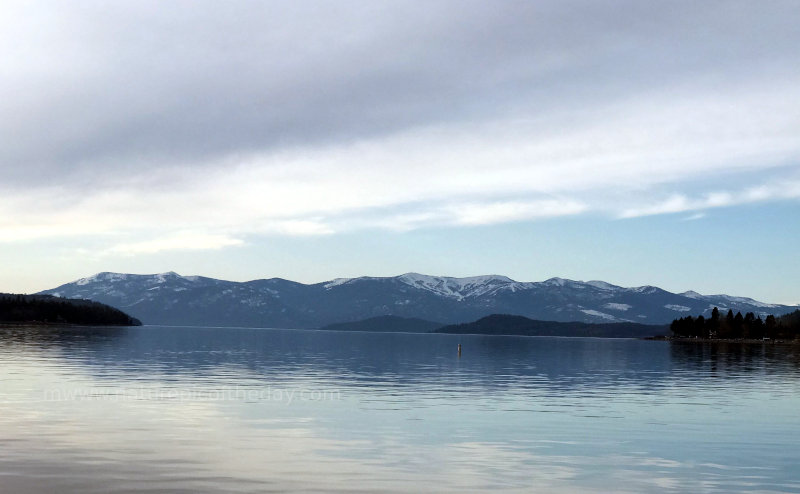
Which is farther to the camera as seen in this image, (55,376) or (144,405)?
(55,376)

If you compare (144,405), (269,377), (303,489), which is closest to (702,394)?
(269,377)

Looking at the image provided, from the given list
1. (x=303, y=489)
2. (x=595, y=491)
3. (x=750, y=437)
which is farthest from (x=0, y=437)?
(x=750, y=437)

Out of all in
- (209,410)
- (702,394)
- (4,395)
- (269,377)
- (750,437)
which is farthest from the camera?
(269,377)

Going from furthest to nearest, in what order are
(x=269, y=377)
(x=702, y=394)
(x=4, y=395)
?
(x=269, y=377) < (x=702, y=394) < (x=4, y=395)

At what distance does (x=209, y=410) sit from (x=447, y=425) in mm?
15445

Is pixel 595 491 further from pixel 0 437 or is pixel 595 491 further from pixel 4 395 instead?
pixel 4 395

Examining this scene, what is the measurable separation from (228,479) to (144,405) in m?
26.3

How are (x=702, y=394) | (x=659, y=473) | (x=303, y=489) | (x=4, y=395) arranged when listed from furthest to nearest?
1. (x=702, y=394)
2. (x=4, y=395)
3. (x=659, y=473)
4. (x=303, y=489)

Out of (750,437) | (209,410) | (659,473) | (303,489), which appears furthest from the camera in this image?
(209,410)

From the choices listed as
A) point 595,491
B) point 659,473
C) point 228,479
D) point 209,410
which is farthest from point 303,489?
point 209,410

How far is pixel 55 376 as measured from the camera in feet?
254

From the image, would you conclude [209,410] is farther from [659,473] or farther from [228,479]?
[659,473]

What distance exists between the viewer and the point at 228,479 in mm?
30078

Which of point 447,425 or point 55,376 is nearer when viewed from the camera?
point 447,425
